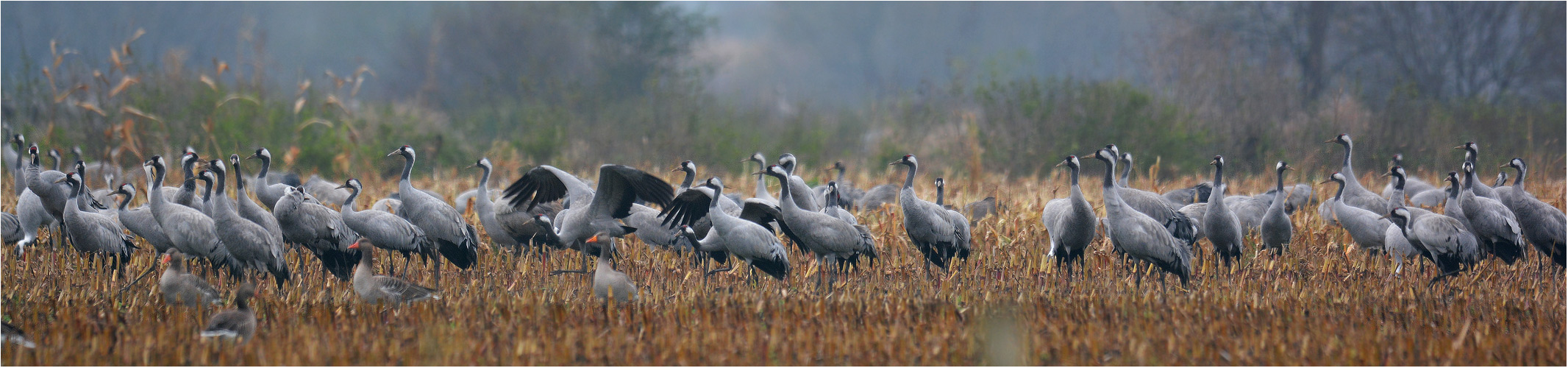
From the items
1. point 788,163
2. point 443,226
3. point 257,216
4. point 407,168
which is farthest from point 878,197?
point 257,216

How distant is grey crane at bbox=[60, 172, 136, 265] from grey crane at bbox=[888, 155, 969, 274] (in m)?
4.51

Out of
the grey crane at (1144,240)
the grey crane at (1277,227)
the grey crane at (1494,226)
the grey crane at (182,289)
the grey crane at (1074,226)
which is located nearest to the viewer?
the grey crane at (182,289)

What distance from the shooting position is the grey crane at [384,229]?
6359 mm

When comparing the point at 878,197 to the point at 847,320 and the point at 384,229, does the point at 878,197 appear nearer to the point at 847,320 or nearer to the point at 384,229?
the point at 384,229

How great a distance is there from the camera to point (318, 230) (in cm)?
615

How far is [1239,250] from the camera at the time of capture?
22.2ft

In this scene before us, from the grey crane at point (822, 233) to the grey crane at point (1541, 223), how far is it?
3946mm

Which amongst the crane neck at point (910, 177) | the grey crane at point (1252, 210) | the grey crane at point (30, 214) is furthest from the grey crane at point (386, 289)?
the grey crane at point (1252, 210)

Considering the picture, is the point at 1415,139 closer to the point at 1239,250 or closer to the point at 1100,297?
the point at 1239,250

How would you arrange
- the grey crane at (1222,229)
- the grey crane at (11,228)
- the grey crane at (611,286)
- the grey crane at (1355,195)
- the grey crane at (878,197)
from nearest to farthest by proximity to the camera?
the grey crane at (611,286) → the grey crane at (1222,229) → the grey crane at (11,228) → the grey crane at (1355,195) → the grey crane at (878,197)

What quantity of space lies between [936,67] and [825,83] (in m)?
6.07

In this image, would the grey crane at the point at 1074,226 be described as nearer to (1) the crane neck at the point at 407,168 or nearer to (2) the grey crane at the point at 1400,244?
(2) the grey crane at the point at 1400,244

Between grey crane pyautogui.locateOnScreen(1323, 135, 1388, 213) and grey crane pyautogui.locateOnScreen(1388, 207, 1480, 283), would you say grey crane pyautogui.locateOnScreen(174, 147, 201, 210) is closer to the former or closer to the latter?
grey crane pyautogui.locateOnScreen(1388, 207, 1480, 283)

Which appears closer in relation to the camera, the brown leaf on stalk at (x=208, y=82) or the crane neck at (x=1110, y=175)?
the crane neck at (x=1110, y=175)
